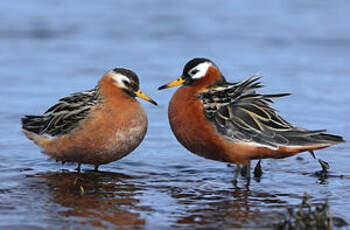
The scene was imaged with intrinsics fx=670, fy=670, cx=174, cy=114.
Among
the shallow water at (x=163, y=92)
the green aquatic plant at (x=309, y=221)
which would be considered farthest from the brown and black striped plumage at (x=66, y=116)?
the green aquatic plant at (x=309, y=221)

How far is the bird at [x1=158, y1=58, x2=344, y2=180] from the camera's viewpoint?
366 inches

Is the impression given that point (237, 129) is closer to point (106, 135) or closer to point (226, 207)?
point (226, 207)

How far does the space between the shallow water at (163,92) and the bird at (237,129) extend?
1.48 ft

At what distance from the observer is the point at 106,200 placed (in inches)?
336

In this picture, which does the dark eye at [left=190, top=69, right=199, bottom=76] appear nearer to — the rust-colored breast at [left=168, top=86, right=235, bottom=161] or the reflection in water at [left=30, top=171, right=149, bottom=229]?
the rust-colored breast at [left=168, top=86, right=235, bottom=161]

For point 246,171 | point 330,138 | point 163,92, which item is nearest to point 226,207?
point 246,171

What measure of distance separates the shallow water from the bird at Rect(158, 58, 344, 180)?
0.45m

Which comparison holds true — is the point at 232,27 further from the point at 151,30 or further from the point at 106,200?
the point at 106,200

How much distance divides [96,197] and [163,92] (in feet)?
20.2

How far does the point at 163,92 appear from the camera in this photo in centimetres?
1455

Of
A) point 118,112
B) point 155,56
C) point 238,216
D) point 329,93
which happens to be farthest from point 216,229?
point 155,56

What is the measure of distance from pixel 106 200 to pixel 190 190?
1.20m

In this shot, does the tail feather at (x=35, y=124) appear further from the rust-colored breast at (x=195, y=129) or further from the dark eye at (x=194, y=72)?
the dark eye at (x=194, y=72)

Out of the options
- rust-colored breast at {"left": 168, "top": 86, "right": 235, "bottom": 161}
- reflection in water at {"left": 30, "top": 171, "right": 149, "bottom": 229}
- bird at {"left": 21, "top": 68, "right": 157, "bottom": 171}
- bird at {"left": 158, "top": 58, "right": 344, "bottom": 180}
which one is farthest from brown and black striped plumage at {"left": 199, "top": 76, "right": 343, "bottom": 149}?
reflection in water at {"left": 30, "top": 171, "right": 149, "bottom": 229}
